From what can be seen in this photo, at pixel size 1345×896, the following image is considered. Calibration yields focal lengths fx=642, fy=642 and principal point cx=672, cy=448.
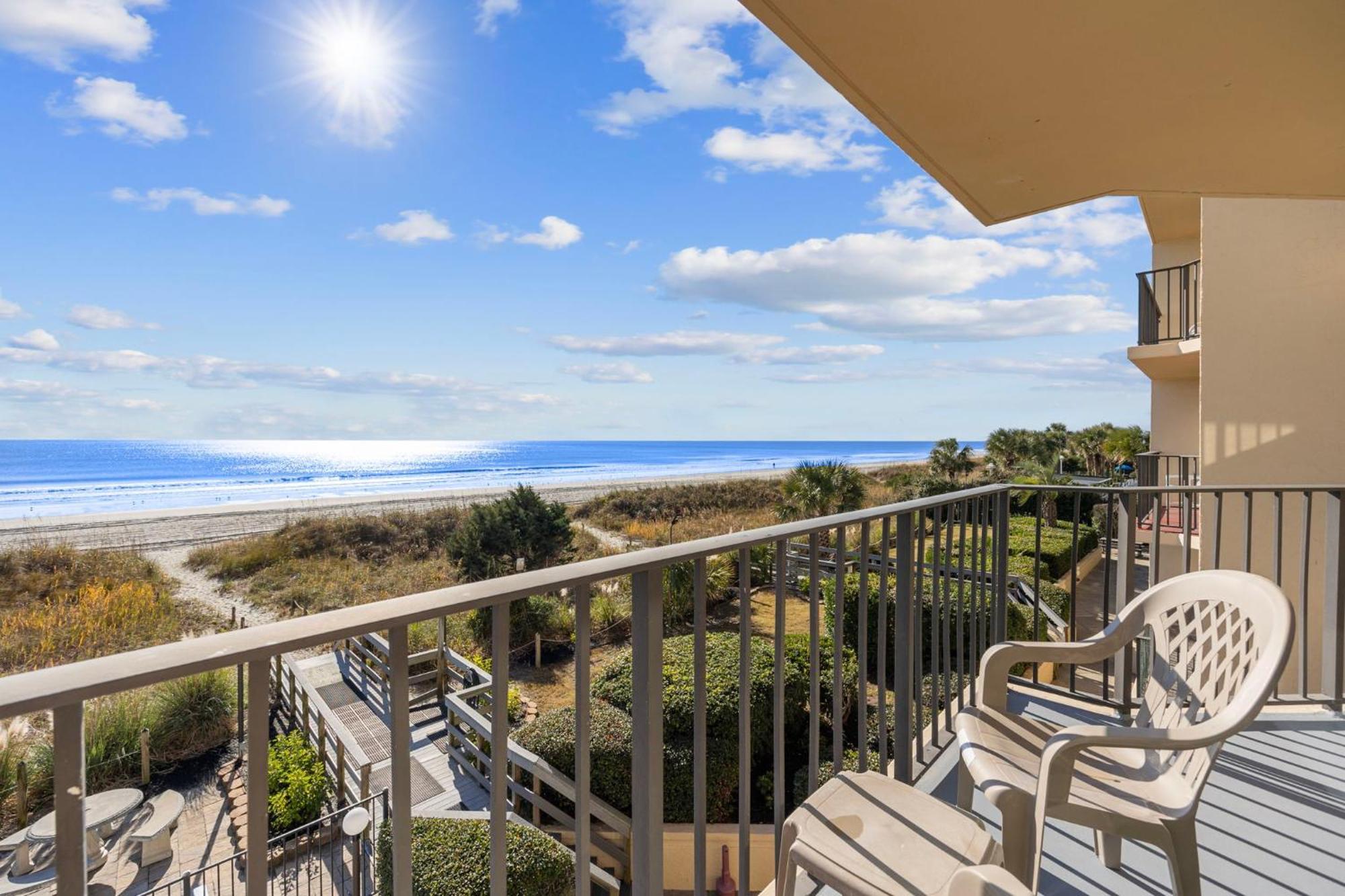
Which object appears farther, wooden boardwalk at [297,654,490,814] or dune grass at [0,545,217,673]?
dune grass at [0,545,217,673]

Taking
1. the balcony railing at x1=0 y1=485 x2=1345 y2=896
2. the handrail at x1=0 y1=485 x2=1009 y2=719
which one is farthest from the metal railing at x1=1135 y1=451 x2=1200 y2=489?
the handrail at x1=0 y1=485 x2=1009 y2=719

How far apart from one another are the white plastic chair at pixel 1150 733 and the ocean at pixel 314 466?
30400 mm

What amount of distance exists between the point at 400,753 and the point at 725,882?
5.74 metres

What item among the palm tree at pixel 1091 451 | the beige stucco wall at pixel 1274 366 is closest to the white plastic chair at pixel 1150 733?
the beige stucco wall at pixel 1274 366

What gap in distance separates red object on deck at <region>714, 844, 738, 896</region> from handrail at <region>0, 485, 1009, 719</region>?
5.43 metres

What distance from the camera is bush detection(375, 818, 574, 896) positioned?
3975mm

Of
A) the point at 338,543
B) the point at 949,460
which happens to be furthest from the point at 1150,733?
the point at 949,460

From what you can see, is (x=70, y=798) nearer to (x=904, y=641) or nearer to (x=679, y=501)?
(x=904, y=641)

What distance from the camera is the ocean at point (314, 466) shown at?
28.4 metres

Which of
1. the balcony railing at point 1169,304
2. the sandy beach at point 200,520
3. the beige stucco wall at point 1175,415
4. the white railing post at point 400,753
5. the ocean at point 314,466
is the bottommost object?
the sandy beach at point 200,520

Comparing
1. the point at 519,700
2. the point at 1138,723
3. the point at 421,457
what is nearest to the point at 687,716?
the point at 519,700

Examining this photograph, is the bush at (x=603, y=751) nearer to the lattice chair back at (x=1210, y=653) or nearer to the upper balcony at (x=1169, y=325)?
the lattice chair back at (x=1210, y=653)

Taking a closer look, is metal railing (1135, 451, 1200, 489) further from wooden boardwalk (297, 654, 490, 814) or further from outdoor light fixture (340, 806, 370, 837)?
outdoor light fixture (340, 806, 370, 837)

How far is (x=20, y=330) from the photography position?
3719 centimetres
